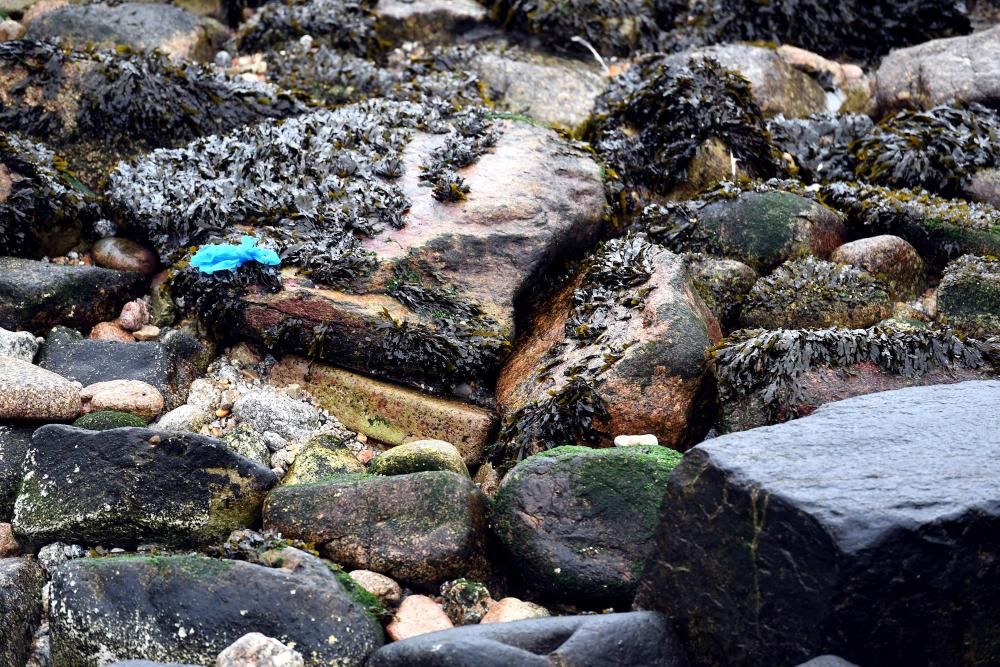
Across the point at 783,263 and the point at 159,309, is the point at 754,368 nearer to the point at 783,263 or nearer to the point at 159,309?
the point at 783,263

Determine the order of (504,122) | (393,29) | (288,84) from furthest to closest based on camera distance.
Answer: (393,29), (288,84), (504,122)

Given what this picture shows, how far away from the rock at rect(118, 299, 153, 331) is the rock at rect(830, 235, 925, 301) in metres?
4.34

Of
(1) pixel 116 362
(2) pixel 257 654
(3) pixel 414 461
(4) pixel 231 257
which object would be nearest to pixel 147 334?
(1) pixel 116 362

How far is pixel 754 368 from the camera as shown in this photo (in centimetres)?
548

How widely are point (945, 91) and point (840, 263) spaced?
3.08 meters

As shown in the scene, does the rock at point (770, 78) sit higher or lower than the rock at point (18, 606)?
higher

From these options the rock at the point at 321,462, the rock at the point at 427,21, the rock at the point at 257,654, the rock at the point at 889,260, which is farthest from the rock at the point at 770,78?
the rock at the point at 257,654

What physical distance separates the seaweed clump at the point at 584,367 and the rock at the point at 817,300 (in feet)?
2.46

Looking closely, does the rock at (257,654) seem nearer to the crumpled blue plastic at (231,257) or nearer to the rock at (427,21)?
the crumpled blue plastic at (231,257)

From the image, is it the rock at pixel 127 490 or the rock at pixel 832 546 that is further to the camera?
the rock at pixel 127 490

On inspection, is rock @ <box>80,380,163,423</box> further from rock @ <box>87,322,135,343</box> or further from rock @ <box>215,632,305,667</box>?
rock @ <box>215,632,305,667</box>

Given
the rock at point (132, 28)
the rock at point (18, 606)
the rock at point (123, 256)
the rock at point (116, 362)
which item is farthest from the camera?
the rock at point (132, 28)

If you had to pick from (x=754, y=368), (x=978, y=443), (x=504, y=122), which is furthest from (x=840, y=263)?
(x=978, y=443)

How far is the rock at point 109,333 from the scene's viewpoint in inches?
250
